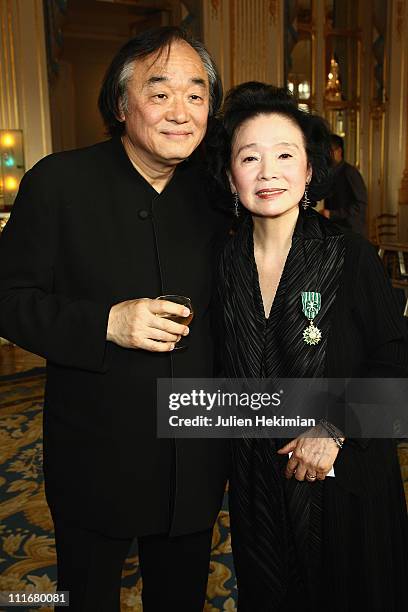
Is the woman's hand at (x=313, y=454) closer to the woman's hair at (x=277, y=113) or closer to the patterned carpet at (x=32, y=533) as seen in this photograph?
the woman's hair at (x=277, y=113)

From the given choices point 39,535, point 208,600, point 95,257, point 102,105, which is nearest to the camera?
point 95,257

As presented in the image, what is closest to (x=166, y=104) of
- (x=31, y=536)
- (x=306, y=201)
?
(x=306, y=201)

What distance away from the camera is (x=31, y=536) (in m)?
2.92

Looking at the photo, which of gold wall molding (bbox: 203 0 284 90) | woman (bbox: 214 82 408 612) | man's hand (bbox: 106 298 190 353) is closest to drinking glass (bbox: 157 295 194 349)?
man's hand (bbox: 106 298 190 353)

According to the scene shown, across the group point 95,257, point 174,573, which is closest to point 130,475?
point 174,573

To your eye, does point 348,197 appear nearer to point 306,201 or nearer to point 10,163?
point 10,163

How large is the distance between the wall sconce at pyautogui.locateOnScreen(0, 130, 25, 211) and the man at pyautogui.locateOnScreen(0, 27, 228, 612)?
5880 millimetres

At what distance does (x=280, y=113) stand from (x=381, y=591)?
1222 mm

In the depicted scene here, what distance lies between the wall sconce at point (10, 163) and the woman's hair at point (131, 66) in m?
5.79

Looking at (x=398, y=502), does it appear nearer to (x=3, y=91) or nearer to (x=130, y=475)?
(x=130, y=475)

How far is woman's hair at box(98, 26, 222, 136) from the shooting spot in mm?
1628

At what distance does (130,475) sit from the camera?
5.42 ft

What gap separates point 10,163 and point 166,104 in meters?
6.08

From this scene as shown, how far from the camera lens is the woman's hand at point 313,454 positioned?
1.60m
